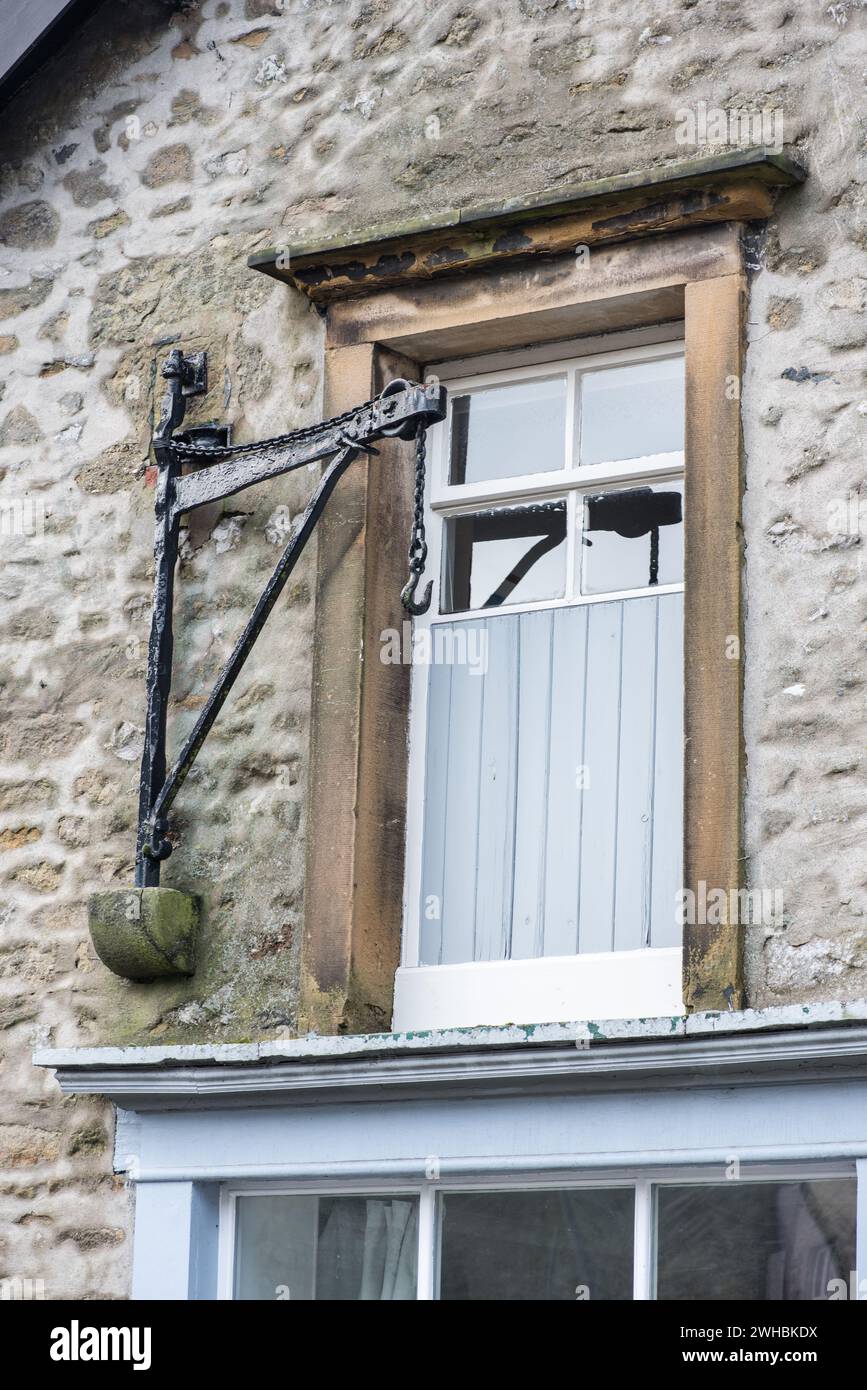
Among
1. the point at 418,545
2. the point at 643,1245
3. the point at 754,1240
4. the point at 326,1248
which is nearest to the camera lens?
the point at 754,1240

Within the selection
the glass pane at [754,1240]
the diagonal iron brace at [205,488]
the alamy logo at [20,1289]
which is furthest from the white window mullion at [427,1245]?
the diagonal iron brace at [205,488]

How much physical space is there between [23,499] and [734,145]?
2486 mm

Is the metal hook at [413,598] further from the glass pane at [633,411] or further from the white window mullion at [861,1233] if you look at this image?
the white window mullion at [861,1233]

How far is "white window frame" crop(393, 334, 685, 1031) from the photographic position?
611cm

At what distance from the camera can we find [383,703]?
21.5 feet

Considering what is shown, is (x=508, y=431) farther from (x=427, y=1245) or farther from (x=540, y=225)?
(x=427, y=1245)

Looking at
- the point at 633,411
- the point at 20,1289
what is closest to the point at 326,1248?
the point at 20,1289

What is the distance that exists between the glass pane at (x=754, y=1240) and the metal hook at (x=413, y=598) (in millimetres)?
1693

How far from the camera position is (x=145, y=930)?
21.2 ft

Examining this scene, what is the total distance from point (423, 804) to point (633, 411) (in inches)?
49.9

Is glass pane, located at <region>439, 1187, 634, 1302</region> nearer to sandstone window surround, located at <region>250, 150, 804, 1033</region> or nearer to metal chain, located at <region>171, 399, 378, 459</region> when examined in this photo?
sandstone window surround, located at <region>250, 150, 804, 1033</region>

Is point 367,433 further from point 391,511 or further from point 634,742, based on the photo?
point 634,742
